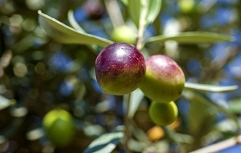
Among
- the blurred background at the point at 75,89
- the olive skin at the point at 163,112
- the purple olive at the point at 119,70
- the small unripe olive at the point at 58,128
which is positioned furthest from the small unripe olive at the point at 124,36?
the purple olive at the point at 119,70

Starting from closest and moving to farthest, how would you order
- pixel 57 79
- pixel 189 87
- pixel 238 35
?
1. pixel 189 87
2. pixel 57 79
3. pixel 238 35

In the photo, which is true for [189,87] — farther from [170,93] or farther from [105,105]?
[105,105]

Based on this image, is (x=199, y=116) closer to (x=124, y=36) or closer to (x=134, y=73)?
(x=124, y=36)

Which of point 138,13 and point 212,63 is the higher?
point 138,13

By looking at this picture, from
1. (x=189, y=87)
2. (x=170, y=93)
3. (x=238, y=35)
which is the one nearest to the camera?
(x=170, y=93)

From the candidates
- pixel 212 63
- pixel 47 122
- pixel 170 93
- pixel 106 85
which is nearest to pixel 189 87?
pixel 170 93

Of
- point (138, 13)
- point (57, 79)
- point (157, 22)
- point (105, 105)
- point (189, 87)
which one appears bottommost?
point (105, 105)

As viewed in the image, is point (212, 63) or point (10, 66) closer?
point (10, 66)
